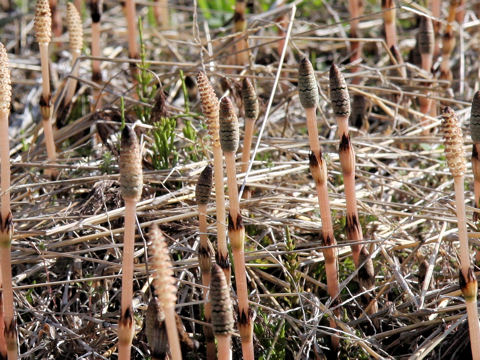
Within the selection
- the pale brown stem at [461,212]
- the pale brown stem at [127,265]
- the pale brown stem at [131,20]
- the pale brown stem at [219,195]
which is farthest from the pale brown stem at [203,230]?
the pale brown stem at [131,20]

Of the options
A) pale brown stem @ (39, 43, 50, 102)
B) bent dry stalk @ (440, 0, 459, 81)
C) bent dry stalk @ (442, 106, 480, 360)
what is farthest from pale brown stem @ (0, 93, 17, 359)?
bent dry stalk @ (440, 0, 459, 81)

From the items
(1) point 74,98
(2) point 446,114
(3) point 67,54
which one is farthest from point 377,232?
(3) point 67,54

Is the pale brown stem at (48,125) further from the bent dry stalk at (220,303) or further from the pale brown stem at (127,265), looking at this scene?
the bent dry stalk at (220,303)

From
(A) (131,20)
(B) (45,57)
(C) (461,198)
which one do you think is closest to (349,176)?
(C) (461,198)

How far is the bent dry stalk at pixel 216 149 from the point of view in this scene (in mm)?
1468

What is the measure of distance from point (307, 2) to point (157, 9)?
3.02ft

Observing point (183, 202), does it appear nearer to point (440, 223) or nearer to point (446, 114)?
point (440, 223)

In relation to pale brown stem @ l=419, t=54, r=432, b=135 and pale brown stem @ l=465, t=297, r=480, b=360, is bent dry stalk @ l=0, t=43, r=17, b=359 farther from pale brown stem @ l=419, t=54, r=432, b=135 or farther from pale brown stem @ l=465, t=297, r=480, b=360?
pale brown stem @ l=419, t=54, r=432, b=135

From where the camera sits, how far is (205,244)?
5.99 feet

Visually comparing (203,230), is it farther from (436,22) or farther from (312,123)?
(436,22)

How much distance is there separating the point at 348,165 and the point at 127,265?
2.19 feet

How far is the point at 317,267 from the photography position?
2285 millimetres

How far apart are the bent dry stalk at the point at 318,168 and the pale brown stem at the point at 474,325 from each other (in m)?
0.42

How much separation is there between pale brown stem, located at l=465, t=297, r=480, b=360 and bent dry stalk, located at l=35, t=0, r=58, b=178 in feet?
4.32
